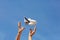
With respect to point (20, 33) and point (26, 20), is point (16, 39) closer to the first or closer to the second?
point (20, 33)

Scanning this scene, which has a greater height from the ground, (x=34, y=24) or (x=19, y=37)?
(x=34, y=24)

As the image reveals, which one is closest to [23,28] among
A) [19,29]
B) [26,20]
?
[19,29]

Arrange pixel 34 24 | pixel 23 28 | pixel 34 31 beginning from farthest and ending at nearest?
pixel 34 24
pixel 34 31
pixel 23 28

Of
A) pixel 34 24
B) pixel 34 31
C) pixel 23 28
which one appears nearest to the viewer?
pixel 23 28

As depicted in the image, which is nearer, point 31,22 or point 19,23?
point 19,23

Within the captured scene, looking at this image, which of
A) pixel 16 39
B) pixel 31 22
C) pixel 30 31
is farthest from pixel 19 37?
pixel 31 22

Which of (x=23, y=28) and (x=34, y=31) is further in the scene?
(x=34, y=31)

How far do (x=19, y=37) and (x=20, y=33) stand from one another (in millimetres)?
302

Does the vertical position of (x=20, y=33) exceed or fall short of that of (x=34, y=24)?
it falls short

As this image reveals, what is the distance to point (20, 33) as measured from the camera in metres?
17.6

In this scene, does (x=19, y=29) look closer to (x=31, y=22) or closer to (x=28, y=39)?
(x=28, y=39)

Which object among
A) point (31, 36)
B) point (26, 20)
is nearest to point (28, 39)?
point (31, 36)

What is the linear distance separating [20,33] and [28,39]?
33.0 inches

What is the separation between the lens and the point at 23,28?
57.4ft
